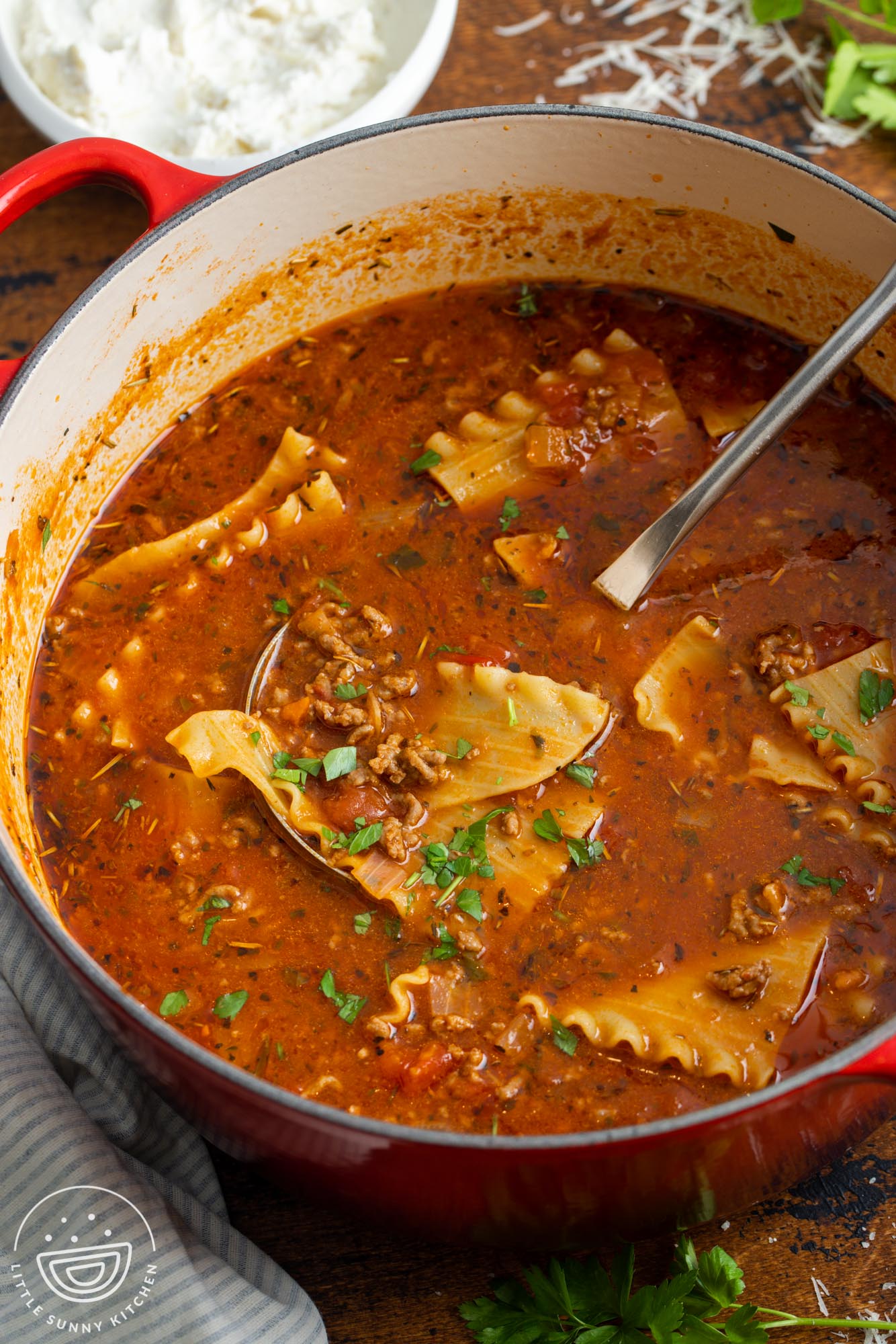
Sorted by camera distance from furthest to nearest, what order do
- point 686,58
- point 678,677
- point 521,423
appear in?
1. point 686,58
2. point 521,423
3. point 678,677

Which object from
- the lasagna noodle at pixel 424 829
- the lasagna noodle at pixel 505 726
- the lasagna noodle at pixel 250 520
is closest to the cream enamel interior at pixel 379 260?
the lasagna noodle at pixel 250 520

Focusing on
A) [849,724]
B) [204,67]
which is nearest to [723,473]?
[849,724]

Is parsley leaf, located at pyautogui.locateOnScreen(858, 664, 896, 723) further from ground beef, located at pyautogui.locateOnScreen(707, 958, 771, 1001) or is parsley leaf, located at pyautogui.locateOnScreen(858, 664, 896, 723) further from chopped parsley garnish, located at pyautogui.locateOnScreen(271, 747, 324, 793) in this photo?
chopped parsley garnish, located at pyautogui.locateOnScreen(271, 747, 324, 793)

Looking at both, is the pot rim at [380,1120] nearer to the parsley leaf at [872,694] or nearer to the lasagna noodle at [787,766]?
the lasagna noodle at [787,766]

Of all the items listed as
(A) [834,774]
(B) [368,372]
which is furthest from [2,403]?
(A) [834,774]

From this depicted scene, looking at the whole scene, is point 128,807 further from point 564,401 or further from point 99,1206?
point 564,401
